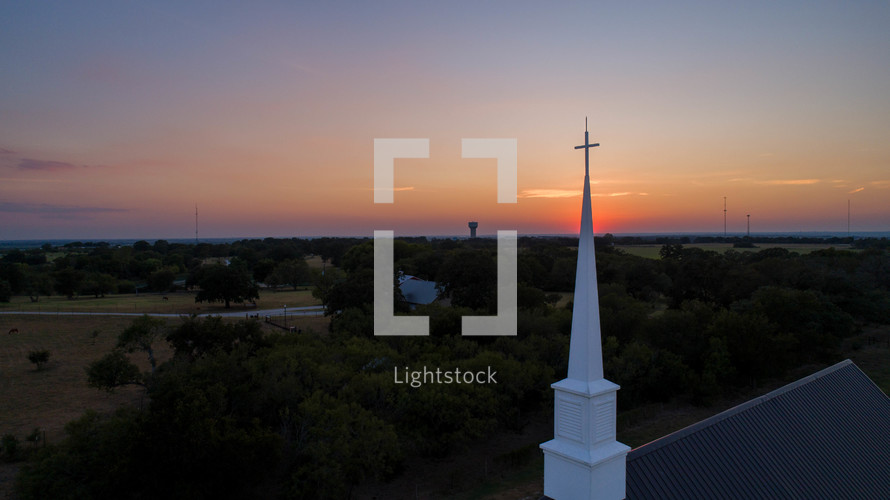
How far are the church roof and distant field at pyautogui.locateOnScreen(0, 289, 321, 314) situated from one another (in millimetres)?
53818

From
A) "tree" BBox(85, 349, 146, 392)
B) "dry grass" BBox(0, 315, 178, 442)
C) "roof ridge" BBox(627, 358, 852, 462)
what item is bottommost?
"dry grass" BBox(0, 315, 178, 442)

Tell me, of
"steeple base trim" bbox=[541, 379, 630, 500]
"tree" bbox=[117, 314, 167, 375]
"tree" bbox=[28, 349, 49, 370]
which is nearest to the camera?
"steeple base trim" bbox=[541, 379, 630, 500]

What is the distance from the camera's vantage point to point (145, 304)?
60.7 m

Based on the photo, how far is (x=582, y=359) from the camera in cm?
920

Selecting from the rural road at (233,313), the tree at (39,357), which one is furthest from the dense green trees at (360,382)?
the rural road at (233,313)

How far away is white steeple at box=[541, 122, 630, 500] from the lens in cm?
902

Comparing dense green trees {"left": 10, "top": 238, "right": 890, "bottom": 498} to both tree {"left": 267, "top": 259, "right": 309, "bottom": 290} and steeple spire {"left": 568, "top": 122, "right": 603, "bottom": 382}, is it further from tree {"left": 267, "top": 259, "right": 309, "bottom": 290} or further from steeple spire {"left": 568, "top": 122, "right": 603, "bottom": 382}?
tree {"left": 267, "top": 259, "right": 309, "bottom": 290}

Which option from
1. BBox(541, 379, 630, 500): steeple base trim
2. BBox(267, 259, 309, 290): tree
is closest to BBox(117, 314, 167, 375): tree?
BBox(541, 379, 630, 500): steeple base trim

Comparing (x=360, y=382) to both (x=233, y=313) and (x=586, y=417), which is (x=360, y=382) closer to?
(x=586, y=417)

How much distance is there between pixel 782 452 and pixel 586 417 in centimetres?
703

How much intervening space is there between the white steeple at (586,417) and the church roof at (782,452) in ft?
5.32

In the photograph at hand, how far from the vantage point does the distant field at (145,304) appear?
56219 mm

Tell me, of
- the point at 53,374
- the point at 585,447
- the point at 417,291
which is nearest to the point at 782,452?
the point at 585,447

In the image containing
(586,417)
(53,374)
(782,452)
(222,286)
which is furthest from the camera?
(222,286)
